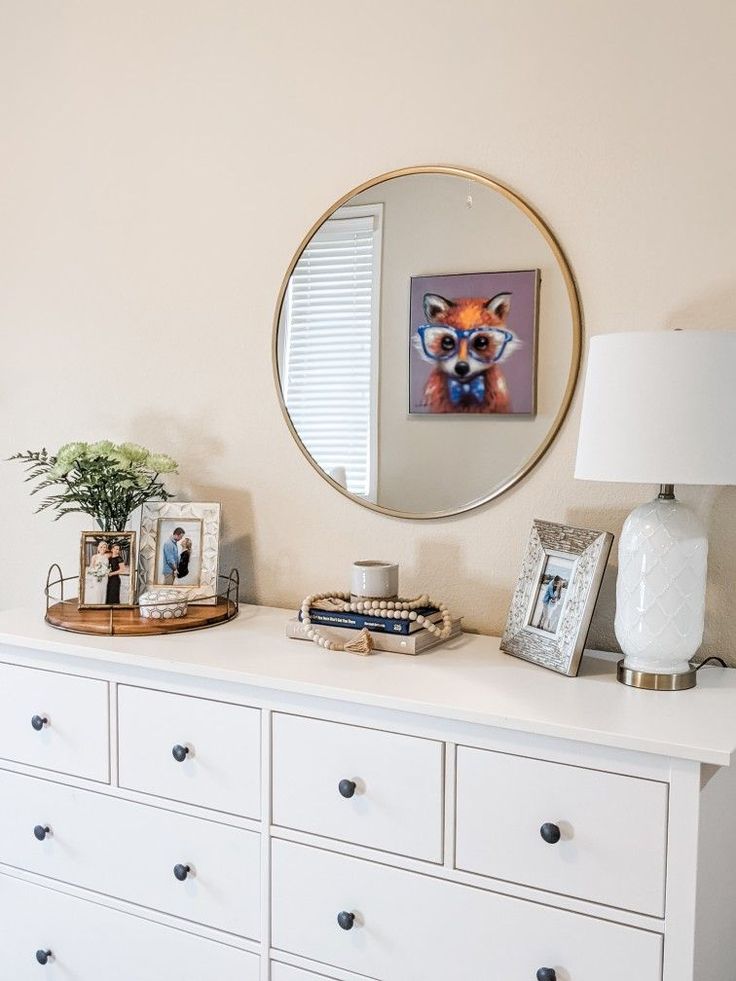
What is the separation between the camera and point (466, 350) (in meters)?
1.86

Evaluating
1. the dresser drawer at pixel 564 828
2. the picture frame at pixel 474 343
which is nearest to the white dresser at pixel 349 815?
the dresser drawer at pixel 564 828

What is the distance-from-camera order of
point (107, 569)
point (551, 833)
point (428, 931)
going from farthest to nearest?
point (107, 569) → point (428, 931) → point (551, 833)

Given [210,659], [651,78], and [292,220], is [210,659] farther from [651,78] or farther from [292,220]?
[651,78]

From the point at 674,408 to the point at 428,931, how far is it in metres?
0.88

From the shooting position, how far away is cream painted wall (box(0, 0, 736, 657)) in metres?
1.68

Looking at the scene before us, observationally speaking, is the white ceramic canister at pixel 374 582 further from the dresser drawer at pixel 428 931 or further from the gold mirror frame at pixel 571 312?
the dresser drawer at pixel 428 931

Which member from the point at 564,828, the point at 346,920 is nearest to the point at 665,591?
the point at 564,828

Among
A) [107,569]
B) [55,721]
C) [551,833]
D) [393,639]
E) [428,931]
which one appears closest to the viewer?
[551,833]

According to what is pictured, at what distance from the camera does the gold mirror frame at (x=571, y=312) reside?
177cm

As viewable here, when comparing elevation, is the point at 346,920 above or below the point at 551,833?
below

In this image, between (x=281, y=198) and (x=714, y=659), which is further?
(x=281, y=198)

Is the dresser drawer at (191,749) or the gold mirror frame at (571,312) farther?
the gold mirror frame at (571,312)

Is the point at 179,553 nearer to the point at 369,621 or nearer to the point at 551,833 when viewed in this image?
the point at 369,621

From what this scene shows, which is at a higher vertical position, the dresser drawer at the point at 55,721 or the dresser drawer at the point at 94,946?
the dresser drawer at the point at 55,721
